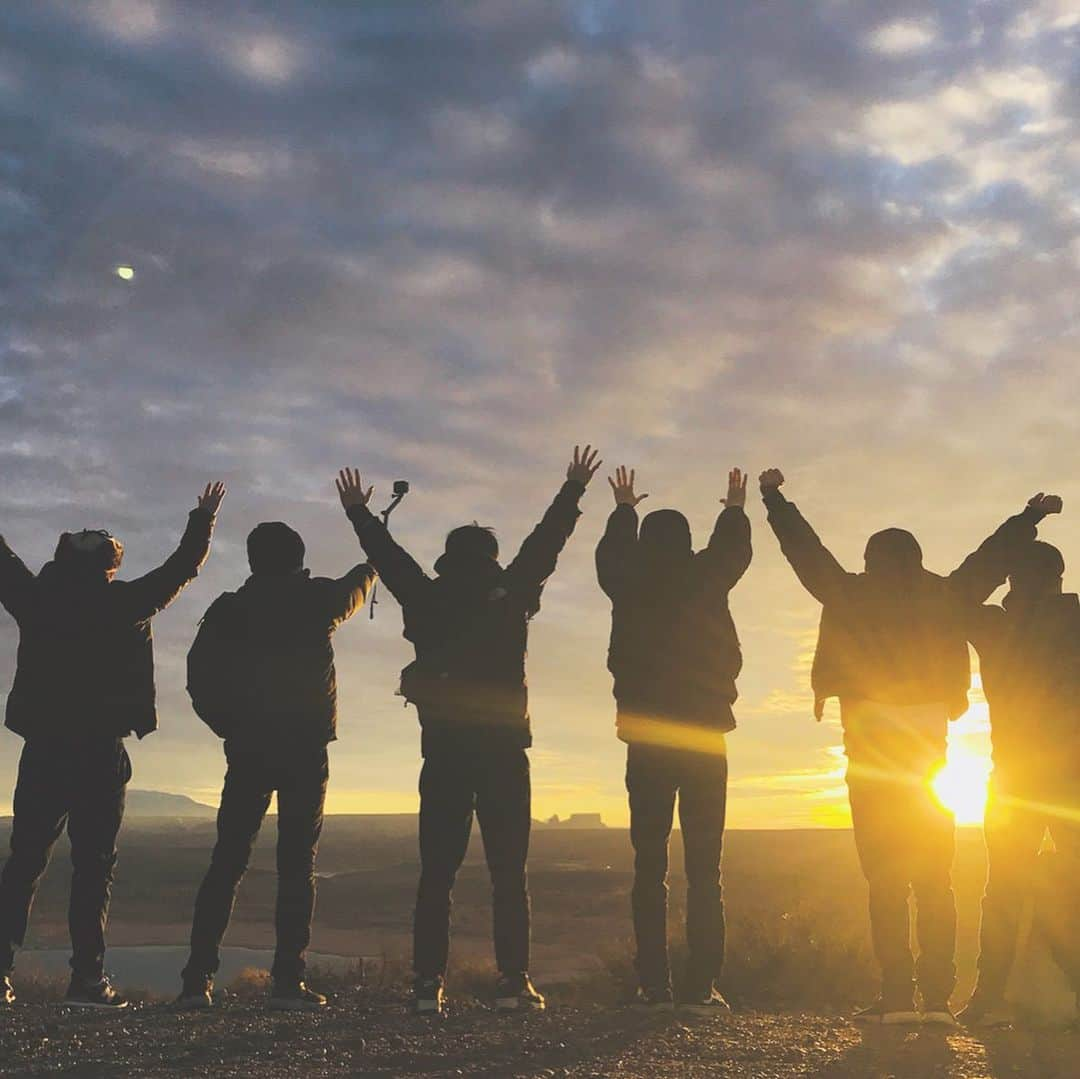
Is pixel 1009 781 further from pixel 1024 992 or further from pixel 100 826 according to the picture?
pixel 100 826

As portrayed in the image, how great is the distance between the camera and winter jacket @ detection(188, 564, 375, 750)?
602 centimetres

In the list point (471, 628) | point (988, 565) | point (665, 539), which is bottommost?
point (471, 628)

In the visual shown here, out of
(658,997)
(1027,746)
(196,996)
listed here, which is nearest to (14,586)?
(196,996)

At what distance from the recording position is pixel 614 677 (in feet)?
21.1

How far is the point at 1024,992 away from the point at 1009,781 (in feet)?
3.85

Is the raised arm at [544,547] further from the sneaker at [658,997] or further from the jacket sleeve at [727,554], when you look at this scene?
the sneaker at [658,997]

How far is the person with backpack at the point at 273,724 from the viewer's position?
19.3 ft

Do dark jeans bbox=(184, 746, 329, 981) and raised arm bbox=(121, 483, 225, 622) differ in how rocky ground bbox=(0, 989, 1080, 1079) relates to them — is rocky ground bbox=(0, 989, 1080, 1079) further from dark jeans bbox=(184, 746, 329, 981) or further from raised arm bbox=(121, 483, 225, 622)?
raised arm bbox=(121, 483, 225, 622)

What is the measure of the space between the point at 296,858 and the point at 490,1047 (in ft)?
5.32

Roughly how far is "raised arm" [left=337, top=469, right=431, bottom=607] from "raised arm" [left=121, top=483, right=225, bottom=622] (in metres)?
0.83

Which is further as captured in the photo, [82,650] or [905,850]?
[82,650]

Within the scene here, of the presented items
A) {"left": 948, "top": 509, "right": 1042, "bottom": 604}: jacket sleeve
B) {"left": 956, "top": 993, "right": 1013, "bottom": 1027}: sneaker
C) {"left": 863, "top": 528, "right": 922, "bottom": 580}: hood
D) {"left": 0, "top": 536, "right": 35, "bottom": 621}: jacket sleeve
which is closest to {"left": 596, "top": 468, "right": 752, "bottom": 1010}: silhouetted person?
{"left": 863, "top": 528, "right": 922, "bottom": 580}: hood

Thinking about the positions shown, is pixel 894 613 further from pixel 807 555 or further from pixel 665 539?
pixel 665 539

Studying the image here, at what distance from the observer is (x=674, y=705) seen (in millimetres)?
6180
